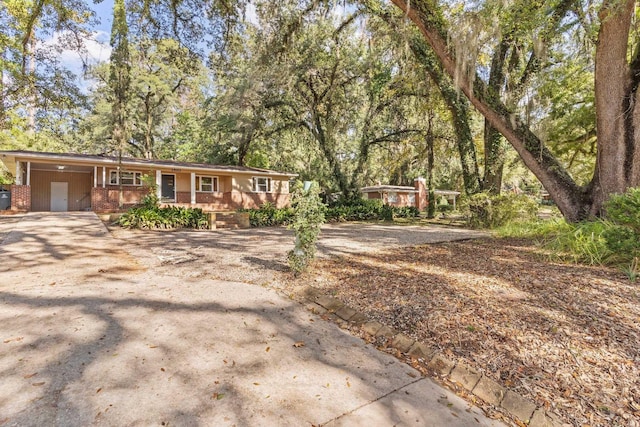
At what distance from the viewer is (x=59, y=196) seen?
52.5ft

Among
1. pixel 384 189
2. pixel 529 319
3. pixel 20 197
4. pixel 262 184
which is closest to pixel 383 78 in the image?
pixel 262 184

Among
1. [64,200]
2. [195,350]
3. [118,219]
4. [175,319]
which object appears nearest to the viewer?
[195,350]

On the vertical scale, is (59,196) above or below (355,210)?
above

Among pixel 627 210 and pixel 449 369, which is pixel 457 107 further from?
pixel 449 369

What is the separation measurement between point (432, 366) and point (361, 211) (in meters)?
14.6

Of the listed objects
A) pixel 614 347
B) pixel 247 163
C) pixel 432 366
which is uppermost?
pixel 247 163

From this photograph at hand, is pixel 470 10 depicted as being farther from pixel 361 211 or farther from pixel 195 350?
pixel 361 211

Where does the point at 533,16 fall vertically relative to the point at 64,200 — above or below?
above

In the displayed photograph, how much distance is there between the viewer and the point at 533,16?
20.0ft

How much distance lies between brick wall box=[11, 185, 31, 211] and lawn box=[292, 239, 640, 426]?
1540cm

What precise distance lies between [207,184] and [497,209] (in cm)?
1544

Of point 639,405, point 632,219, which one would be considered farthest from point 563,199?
point 639,405

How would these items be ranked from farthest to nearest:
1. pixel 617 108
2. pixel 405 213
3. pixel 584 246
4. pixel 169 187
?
1. pixel 405 213
2. pixel 169 187
3. pixel 617 108
4. pixel 584 246

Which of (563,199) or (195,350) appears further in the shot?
(563,199)
